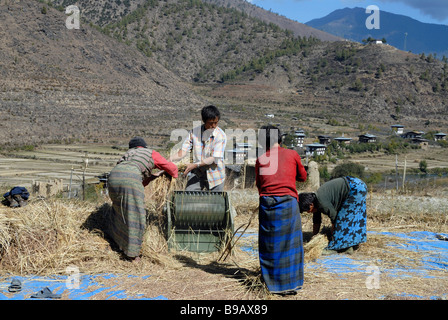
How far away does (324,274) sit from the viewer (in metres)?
A: 4.18

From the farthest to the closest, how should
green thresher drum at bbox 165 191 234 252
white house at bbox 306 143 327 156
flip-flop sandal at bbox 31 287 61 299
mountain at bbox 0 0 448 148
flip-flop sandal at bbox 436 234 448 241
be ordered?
1. mountain at bbox 0 0 448 148
2. white house at bbox 306 143 327 156
3. flip-flop sandal at bbox 436 234 448 241
4. green thresher drum at bbox 165 191 234 252
5. flip-flop sandal at bbox 31 287 61 299

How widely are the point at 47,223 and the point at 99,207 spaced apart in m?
0.68

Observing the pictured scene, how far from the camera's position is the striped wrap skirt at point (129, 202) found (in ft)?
14.1

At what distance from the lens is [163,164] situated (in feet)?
14.9

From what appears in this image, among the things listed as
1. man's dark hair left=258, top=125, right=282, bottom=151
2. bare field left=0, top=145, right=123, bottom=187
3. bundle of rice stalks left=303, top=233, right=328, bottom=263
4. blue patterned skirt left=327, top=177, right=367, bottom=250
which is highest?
man's dark hair left=258, top=125, right=282, bottom=151

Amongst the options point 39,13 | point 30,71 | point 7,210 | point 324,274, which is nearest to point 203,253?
point 324,274

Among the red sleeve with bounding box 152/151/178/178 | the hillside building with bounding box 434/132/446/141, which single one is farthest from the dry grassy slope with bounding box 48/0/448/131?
the red sleeve with bounding box 152/151/178/178

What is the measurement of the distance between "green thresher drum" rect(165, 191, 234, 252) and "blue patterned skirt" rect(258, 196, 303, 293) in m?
0.96

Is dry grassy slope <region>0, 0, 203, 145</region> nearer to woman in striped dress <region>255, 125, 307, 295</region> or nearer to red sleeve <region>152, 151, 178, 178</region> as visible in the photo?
red sleeve <region>152, 151, 178, 178</region>

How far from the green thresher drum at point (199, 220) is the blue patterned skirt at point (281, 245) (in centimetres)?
96

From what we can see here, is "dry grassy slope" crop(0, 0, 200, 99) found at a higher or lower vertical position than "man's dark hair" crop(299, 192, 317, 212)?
higher

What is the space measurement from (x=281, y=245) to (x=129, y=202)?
4.64ft

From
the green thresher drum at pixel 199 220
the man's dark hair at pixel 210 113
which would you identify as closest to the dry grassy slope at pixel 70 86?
the green thresher drum at pixel 199 220

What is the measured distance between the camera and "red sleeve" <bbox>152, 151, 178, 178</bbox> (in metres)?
4.50
